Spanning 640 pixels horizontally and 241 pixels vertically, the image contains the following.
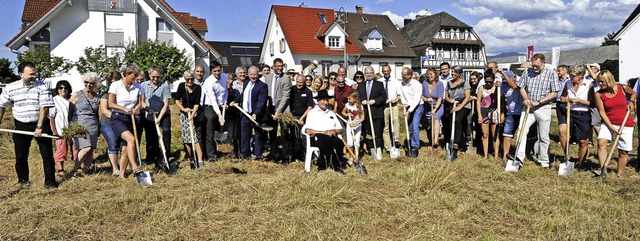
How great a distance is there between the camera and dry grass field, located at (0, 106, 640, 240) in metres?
4.53

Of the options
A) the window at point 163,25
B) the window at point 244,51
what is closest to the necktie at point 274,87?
the window at point 163,25

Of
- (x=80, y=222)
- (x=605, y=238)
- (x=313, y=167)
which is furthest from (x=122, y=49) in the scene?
(x=605, y=238)

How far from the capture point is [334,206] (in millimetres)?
Result: 5289

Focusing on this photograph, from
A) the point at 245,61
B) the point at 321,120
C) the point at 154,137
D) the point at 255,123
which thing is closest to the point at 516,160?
the point at 321,120

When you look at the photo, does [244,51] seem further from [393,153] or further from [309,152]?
[309,152]

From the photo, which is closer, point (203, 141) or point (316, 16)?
point (203, 141)

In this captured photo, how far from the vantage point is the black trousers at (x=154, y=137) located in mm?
8125

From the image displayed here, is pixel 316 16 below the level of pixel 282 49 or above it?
above

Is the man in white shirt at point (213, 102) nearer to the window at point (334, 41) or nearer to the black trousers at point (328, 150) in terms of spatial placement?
the black trousers at point (328, 150)

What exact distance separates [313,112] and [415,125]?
2271 mm

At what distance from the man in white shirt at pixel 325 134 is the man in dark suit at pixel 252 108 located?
1.08 metres

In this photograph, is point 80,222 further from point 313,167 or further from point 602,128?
point 602,128

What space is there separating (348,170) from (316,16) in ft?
117

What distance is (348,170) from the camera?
7.65 meters
